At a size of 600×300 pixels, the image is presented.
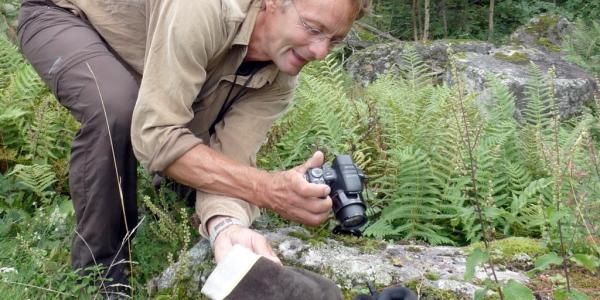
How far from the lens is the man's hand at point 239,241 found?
8.87 ft

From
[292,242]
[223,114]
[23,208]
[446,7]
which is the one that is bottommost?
[446,7]

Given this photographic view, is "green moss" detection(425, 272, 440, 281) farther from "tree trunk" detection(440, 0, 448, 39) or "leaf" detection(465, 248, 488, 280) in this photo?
"tree trunk" detection(440, 0, 448, 39)

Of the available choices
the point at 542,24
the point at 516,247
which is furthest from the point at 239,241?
the point at 542,24

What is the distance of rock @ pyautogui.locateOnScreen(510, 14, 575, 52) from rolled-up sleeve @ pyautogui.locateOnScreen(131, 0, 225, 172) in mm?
8969

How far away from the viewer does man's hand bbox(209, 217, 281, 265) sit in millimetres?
2703

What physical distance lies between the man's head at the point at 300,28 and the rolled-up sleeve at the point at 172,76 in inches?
9.2

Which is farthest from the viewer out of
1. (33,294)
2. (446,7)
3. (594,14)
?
(446,7)

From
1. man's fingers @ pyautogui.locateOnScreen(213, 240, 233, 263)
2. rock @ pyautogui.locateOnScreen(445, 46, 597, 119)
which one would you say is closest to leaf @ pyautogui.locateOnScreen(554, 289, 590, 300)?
man's fingers @ pyautogui.locateOnScreen(213, 240, 233, 263)

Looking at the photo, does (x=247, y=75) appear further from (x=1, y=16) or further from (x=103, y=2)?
(x=1, y=16)

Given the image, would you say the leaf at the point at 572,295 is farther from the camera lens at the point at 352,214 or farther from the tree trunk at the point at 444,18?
the tree trunk at the point at 444,18

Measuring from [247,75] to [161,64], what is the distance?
591 millimetres

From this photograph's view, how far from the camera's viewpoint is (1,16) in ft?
20.4

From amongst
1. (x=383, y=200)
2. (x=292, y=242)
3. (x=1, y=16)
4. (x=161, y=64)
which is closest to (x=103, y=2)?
(x=161, y=64)

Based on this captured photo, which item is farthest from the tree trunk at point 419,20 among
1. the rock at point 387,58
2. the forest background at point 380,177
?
the forest background at point 380,177
